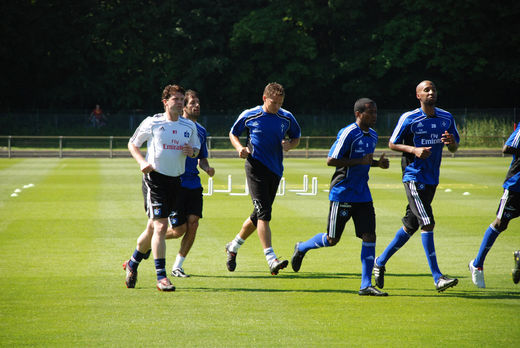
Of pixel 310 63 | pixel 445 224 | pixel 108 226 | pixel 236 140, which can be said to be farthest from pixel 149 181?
pixel 310 63

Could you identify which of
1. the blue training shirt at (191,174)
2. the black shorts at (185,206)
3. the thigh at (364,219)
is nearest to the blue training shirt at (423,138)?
the thigh at (364,219)

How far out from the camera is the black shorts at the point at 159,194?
7.64 meters

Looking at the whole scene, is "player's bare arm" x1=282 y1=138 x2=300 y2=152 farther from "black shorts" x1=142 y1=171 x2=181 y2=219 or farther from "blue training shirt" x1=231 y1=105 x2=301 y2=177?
"black shorts" x1=142 y1=171 x2=181 y2=219

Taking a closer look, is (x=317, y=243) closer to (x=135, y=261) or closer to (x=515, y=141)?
(x=135, y=261)

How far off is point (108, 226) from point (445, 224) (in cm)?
581

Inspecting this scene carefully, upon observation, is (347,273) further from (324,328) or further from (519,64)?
(519,64)

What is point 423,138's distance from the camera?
802 centimetres

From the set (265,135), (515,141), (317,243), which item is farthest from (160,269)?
(515,141)

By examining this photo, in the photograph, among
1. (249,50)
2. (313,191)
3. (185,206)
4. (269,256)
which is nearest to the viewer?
(269,256)

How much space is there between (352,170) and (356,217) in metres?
0.48

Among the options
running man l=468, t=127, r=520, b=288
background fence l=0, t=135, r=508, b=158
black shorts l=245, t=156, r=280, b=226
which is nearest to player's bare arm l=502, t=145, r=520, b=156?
running man l=468, t=127, r=520, b=288

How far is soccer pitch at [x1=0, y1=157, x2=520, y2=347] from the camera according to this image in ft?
19.4

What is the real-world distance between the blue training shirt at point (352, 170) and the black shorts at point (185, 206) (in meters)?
1.64

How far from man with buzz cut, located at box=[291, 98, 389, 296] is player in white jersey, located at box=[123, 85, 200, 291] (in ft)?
4.85
